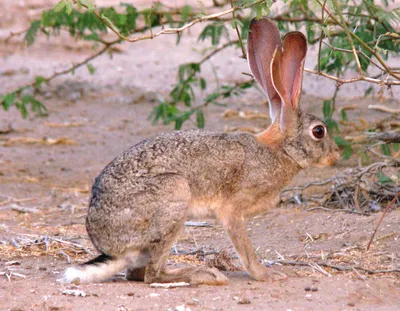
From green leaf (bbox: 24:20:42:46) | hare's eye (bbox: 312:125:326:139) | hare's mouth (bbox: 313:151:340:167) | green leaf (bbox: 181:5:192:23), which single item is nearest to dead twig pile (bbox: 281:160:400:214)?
hare's mouth (bbox: 313:151:340:167)

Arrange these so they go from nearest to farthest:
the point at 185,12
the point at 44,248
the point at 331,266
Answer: the point at 331,266 < the point at 44,248 < the point at 185,12

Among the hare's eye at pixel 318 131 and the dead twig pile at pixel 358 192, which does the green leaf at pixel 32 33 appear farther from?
the hare's eye at pixel 318 131

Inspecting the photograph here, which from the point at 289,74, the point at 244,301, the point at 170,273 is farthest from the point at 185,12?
the point at 244,301

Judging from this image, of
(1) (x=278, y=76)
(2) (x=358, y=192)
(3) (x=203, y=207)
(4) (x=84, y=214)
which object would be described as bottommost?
(4) (x=84, y=214)

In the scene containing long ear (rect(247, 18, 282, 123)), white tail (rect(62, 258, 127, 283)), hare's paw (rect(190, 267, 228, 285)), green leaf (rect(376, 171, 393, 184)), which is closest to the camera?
white tail (rect(62, 258, 127, 283))

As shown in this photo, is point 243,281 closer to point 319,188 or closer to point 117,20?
point 319,188

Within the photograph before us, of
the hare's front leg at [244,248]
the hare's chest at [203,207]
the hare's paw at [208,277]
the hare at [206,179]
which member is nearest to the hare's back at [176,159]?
the hare at [206,179]

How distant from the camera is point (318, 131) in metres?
5.43

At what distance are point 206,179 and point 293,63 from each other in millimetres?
934

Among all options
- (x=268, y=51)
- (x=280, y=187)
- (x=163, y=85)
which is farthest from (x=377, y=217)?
(x=163, y=85)

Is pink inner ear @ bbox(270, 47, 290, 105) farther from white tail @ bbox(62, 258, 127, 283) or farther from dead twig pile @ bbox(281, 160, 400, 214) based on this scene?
dead twig pile @ bbox(281, 160, 400, 214)

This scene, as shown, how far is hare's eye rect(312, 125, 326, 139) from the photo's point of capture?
17.8ft

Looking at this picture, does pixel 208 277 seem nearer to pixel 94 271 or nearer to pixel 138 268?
pixel 138 268

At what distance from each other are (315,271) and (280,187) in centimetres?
56
